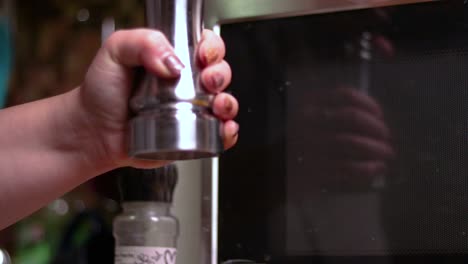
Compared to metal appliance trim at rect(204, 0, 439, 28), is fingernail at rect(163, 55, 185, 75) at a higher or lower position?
lower

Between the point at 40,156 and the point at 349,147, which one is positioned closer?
the point at 40,156

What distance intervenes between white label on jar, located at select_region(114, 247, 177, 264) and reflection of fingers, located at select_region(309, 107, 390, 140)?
193mm

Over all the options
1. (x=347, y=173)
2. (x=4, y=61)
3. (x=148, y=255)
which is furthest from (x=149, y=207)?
(x=4, y=61)

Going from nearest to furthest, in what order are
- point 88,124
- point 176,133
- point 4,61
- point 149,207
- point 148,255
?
point 176,133 → point 88,124 → point 148,255 → point 149,207 → point 4,61

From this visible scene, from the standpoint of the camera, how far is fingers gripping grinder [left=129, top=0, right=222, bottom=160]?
0.41 meters

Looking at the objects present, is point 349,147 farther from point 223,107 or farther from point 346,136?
point 223,107

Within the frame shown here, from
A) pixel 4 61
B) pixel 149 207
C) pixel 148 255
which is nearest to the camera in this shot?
pixel 148 255

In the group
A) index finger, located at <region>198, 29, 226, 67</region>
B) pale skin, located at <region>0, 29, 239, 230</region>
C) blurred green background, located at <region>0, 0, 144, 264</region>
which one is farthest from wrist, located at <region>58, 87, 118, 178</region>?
blurred green background, located at <region>0, 0, 144, 264</region>

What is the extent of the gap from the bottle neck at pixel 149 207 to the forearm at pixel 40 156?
23 centimetres

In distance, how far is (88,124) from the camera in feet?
1.76

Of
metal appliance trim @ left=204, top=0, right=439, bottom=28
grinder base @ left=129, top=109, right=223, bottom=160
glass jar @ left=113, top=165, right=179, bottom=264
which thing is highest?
metal appliance trim @ left=204, top=0, right=439, bottom=28

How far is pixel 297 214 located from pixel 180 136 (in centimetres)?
38

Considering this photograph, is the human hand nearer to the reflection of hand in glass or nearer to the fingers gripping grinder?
the fingers gripping grinder

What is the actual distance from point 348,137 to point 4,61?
0.53 m
